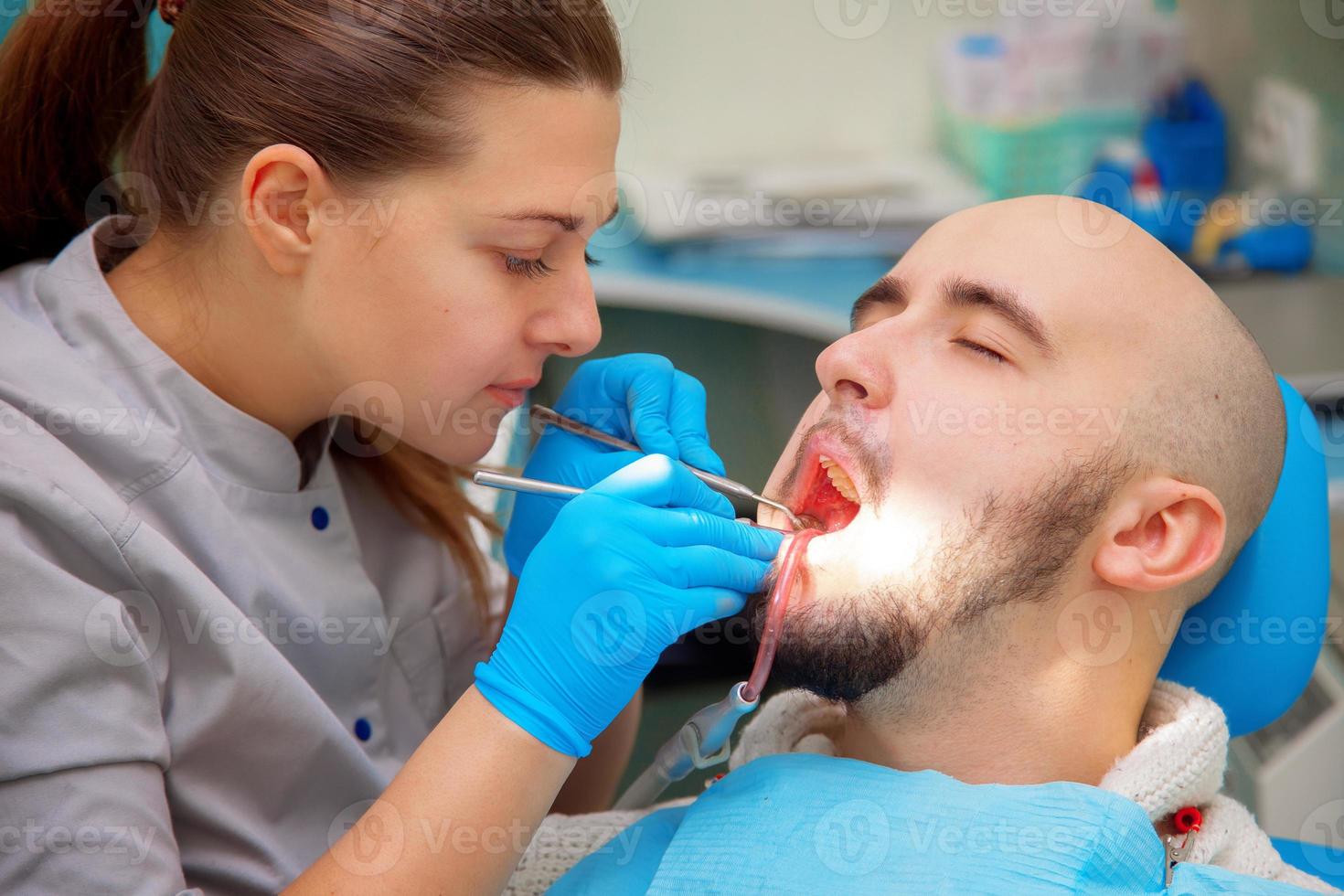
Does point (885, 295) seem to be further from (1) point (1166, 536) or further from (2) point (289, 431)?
(2) point (289, 431)

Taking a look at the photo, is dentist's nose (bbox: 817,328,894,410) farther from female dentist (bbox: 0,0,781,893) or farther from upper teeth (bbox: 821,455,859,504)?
female dentist (bbox: 0,0,781,893)

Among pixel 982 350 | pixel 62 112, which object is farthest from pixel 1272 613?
pixel 62 112

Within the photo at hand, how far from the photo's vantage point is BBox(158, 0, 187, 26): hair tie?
136cm

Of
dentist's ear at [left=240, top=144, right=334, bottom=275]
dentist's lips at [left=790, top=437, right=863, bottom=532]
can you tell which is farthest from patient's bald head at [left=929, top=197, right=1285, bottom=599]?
dentist's ear at [left=240, top=144, right=334, bottom=275]

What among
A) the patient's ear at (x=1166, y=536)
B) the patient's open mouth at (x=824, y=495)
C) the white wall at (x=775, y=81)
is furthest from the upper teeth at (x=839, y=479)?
the white wall at (x=775, y=81)

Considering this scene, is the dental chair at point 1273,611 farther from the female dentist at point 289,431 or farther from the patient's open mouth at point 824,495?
the female dentist at point 289,431

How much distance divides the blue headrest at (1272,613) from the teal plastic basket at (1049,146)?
62.0 inches

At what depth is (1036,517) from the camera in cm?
121

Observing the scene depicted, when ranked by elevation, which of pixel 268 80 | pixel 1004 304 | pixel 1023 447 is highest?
pixel 268 80

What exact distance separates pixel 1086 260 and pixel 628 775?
54.0 inches

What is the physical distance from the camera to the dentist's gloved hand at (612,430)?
1.49m

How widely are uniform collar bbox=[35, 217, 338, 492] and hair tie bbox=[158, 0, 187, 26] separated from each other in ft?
0.90

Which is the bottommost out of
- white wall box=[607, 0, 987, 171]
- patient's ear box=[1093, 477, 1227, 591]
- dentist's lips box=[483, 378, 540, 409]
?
white wall box=[607, 0, 987, 171]

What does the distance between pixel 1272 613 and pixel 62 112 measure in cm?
159
